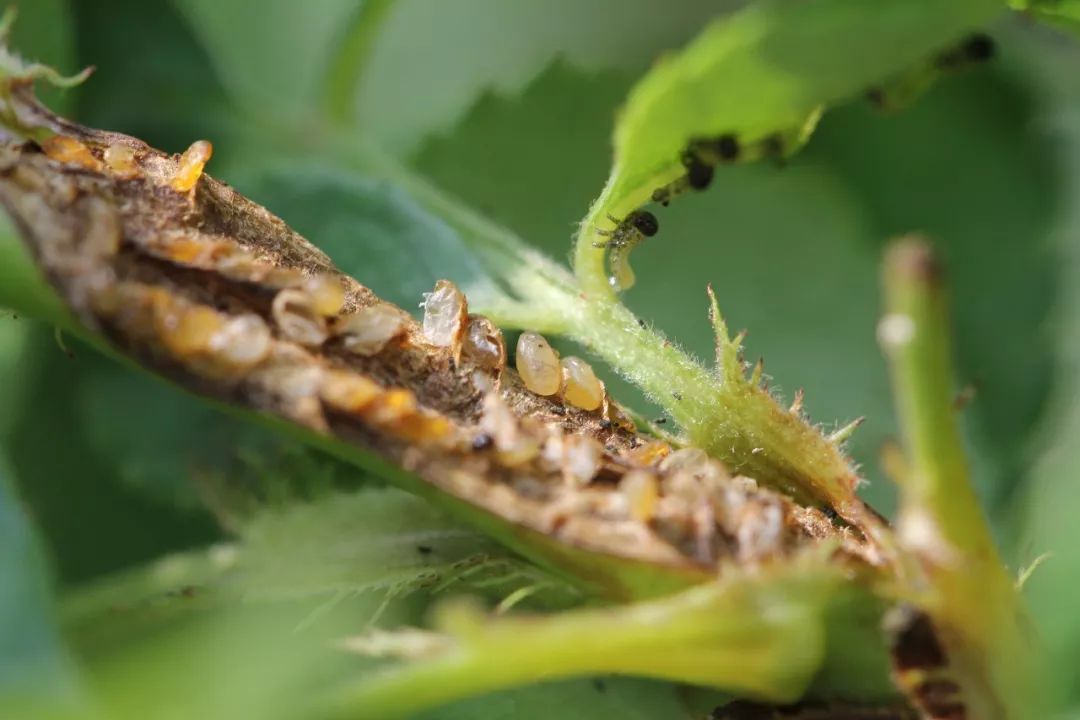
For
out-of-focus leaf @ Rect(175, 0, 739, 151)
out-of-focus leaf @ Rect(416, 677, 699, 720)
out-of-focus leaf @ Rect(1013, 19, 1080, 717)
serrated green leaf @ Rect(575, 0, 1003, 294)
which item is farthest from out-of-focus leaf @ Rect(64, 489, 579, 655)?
out-of-focus leaf @ Rect(175, 0, 739, 151)

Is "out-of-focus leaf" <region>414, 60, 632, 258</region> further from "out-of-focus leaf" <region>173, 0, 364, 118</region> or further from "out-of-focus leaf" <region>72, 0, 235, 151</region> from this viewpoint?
"out-of-focus leaf" <region>72, 0, 235, 151</region>

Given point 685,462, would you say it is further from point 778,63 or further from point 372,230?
point 372,230

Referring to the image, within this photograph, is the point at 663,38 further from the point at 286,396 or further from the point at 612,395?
the point at 286,396

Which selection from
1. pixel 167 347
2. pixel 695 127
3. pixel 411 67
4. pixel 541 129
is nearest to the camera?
pixel 167 347

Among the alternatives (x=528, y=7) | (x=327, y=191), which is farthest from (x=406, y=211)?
(x=528, y=7)

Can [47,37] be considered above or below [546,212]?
above

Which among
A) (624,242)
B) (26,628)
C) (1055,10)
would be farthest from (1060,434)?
(26,628)
